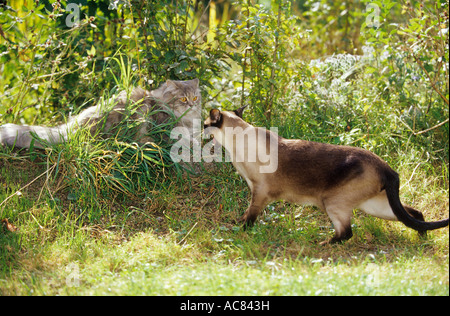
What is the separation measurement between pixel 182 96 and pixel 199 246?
5.26 feet

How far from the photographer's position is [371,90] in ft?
18.9

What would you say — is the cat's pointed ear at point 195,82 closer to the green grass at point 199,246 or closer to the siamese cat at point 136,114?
the siamese cat at point 136,114

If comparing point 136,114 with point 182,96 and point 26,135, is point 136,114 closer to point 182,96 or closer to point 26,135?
point 182,96

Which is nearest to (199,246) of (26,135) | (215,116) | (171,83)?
(215,116)

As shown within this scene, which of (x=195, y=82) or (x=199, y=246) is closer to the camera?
(x=199, y=246)

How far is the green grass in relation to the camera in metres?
3.16

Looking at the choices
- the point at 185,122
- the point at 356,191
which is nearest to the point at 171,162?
the point at 185,122

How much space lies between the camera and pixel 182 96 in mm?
4875

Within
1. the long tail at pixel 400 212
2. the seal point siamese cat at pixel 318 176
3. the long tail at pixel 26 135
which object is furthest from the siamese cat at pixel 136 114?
the long tail at pixel 400 212

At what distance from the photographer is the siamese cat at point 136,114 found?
4789 millimetres

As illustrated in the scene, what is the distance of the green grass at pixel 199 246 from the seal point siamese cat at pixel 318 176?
0.23m

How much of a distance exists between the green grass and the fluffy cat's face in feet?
2.22
